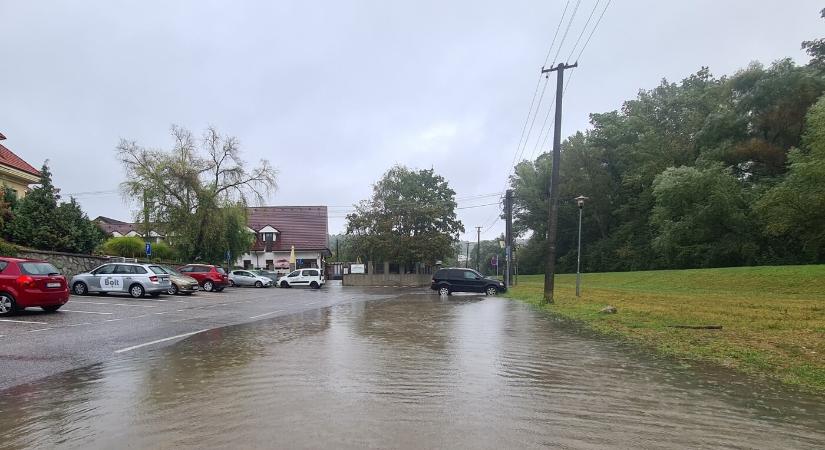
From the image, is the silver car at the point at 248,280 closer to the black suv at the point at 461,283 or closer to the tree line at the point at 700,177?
the black suv at the point at 461,283

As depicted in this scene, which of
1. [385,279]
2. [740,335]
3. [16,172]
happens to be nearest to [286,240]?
[385,279]

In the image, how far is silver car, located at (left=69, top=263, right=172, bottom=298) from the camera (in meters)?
20.9

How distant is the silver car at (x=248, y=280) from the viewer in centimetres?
3950

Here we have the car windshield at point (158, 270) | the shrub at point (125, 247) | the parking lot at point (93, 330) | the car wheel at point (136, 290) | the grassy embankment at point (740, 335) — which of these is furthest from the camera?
the shrub at point (125, 247)

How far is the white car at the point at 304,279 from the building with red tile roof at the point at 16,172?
17.5 m

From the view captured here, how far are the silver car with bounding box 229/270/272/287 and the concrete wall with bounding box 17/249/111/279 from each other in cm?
1321

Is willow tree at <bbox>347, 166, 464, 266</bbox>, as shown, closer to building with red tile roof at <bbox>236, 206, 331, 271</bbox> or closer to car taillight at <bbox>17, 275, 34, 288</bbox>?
building with red tile roof at <bbox>236, 206, 331, 271</bbox>

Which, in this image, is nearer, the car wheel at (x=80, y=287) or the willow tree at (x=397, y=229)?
the car wheel at (x=80, y=287)

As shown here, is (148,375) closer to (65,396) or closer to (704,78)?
(65,396)

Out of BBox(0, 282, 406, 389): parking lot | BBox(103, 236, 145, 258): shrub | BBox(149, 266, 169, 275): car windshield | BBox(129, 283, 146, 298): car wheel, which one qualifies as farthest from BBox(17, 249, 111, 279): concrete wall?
BBox(103, 236, 145, 258): shrub

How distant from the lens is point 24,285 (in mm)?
13031

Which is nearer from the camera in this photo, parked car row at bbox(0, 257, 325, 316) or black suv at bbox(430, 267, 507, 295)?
parked car row at bbox(0, 257, 325, 316)

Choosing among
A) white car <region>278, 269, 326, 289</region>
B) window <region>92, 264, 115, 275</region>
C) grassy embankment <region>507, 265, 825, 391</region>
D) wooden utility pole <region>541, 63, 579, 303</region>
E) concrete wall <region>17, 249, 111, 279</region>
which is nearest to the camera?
grassy embankment <region>507, 265, 825, 391</region>

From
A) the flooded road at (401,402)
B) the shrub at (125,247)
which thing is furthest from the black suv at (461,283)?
the shrub at (125,247)
